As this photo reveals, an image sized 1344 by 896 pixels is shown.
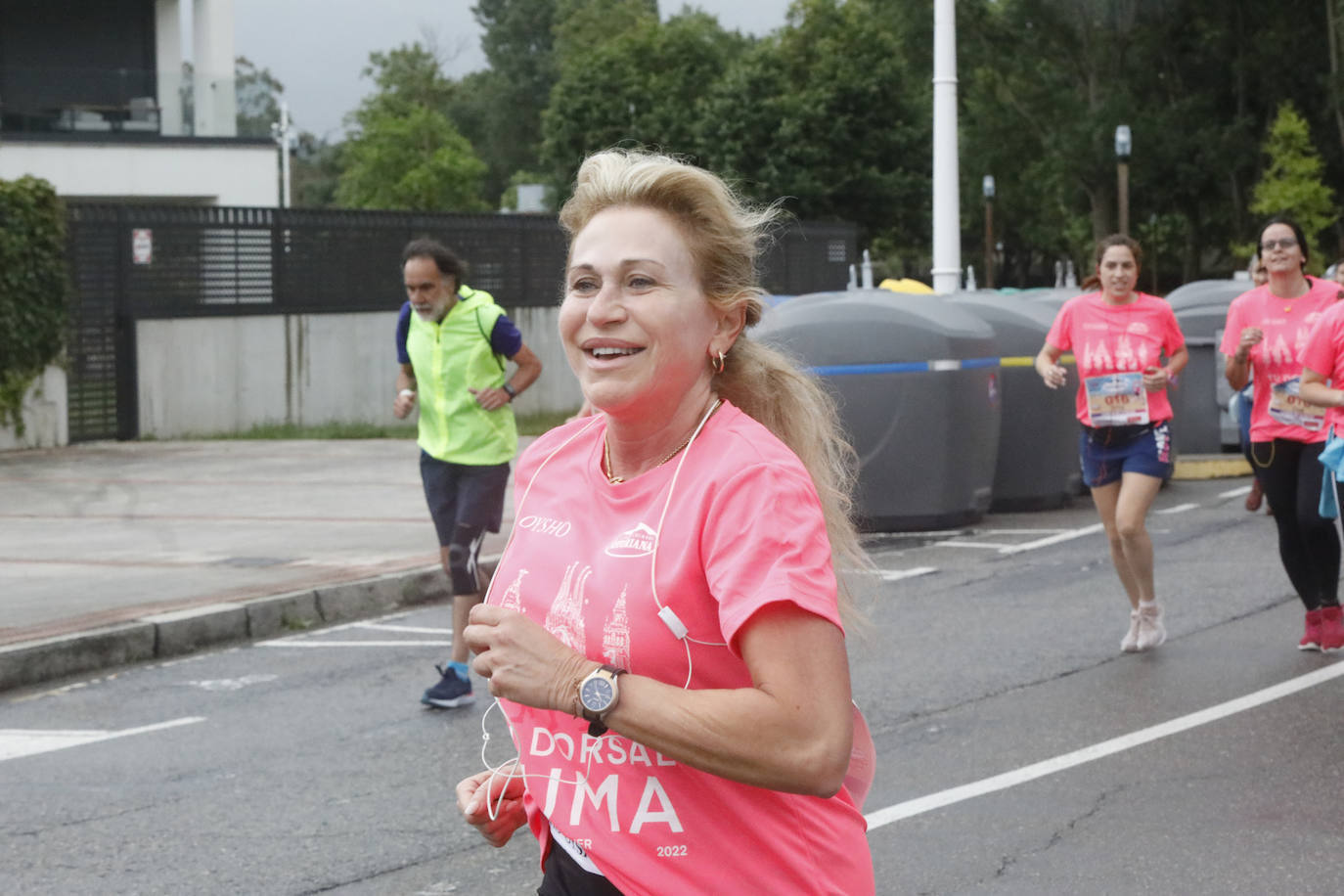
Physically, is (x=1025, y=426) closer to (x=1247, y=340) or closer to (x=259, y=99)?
(x=1247, y=340)

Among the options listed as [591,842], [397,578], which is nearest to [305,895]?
[591,842]

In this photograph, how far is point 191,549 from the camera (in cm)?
1177

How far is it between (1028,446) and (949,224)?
5749mm

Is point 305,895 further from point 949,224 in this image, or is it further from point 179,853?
point 949,224

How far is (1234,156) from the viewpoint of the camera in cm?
5234

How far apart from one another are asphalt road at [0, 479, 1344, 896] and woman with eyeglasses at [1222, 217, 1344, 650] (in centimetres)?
36

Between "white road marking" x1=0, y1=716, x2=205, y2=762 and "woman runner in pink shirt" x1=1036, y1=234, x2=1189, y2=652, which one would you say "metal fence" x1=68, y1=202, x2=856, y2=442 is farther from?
"white road marking" x1=0, y1=716, x2=205, y2=762

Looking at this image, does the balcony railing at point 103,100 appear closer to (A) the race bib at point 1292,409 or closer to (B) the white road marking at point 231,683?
(B) the white road marking at point 231,683

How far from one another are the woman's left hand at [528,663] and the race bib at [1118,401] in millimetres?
6649

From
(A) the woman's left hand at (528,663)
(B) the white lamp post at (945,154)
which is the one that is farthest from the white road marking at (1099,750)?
(B) the white lamp post at (945,154)

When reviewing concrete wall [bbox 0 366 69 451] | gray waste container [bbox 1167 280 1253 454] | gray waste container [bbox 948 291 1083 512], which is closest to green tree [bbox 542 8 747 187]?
concrete wall [bbox 0 366 69 451]

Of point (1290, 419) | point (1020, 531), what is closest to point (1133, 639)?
point (1290, 419)

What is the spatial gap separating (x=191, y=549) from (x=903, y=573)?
15.2 ft

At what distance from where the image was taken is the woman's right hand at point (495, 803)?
2.57 m
